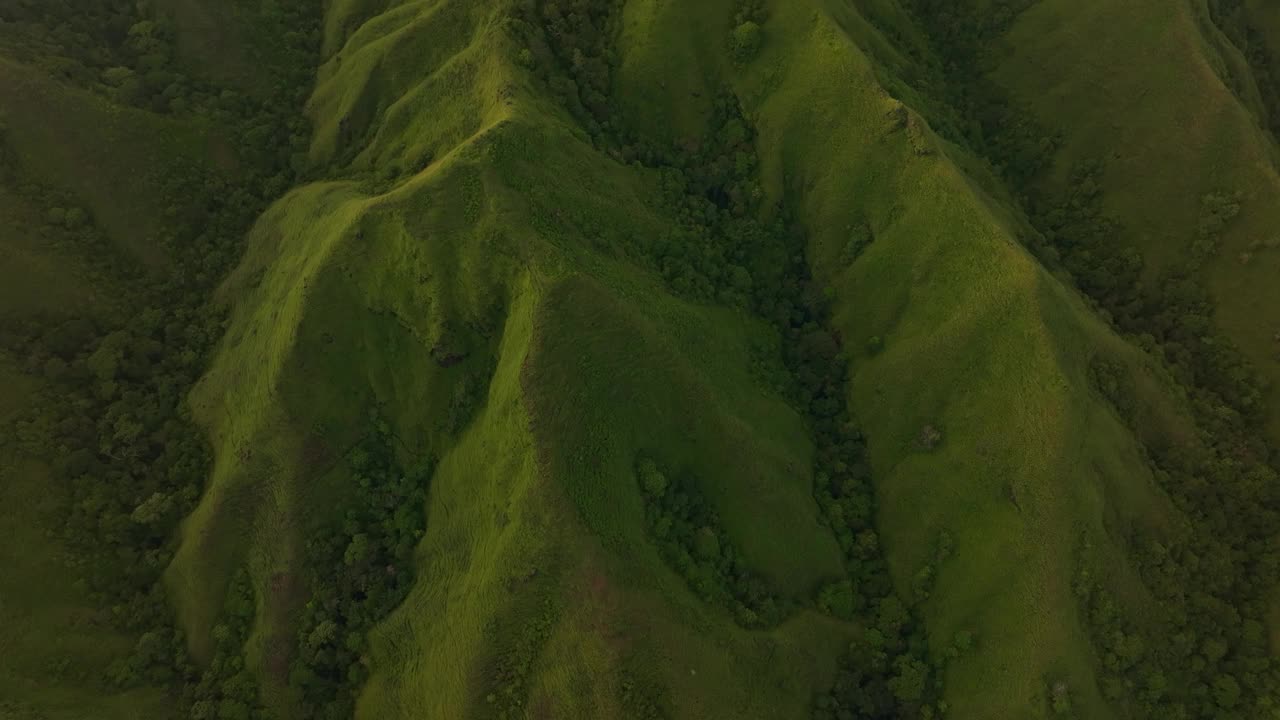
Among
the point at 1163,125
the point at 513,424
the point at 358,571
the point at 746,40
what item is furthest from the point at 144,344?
the point at 1163,125

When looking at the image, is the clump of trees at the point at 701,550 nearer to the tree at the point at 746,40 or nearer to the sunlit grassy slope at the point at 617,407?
the sunlit grassy slope at the point at 617,407

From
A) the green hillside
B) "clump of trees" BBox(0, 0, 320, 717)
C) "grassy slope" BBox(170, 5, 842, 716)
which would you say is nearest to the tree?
the green hillside

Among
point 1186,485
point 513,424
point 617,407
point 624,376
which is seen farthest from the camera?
point 1186,485

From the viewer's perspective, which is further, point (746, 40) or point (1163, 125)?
point (1163, 125)

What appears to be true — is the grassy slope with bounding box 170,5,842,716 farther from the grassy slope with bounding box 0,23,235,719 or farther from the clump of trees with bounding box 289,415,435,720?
the grassy slope with bounding box 0,23,235,719

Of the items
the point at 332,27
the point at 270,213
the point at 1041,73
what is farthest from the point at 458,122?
the point at 1041,73

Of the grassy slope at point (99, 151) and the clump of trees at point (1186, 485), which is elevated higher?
the grassy slope at point (99, 151)

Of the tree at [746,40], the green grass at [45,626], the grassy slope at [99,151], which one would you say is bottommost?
the green grass at [45,626]


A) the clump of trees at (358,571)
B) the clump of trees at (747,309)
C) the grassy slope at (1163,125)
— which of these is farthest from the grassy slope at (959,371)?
the clump of trees at (358,571)

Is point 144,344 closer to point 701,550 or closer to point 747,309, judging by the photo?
point 701,550
